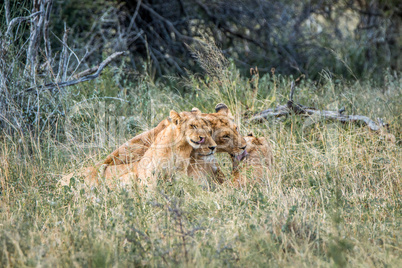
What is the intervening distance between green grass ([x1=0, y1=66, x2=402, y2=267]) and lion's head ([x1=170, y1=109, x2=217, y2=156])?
13.9 inches

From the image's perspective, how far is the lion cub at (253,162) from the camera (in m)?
4.39

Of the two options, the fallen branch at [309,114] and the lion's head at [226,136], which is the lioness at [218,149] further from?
the fallen branch at [309,114]

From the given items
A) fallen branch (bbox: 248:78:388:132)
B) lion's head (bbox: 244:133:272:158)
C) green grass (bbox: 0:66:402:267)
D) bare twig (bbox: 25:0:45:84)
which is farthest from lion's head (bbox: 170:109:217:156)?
bare twig (bbox: 25:0:45:84)

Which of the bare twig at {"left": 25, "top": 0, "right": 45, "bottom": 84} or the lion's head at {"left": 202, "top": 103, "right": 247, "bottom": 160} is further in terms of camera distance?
the bare twig at {"left": 25, "top": 0, "right": 45, "bottom": 84}

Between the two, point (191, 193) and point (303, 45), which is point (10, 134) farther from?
point (303, 45)

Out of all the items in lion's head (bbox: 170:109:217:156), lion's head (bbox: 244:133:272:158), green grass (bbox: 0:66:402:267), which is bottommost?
green grass (bbox: 0:66:402:267)

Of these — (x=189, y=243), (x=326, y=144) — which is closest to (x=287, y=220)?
(x=189, y=243)

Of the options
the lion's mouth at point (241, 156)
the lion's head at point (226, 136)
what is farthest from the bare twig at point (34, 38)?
the lion's mouth at point (241, 156)

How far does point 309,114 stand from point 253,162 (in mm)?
1540

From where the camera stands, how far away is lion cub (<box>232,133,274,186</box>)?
4395 mm

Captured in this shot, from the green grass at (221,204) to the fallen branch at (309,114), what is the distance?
109mm

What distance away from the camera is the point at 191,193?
4.11m

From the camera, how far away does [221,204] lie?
3.88 m

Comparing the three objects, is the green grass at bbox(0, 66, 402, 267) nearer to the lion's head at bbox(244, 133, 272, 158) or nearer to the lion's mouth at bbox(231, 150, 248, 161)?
the lion's head at bbox(244, 133, 272, 158)
